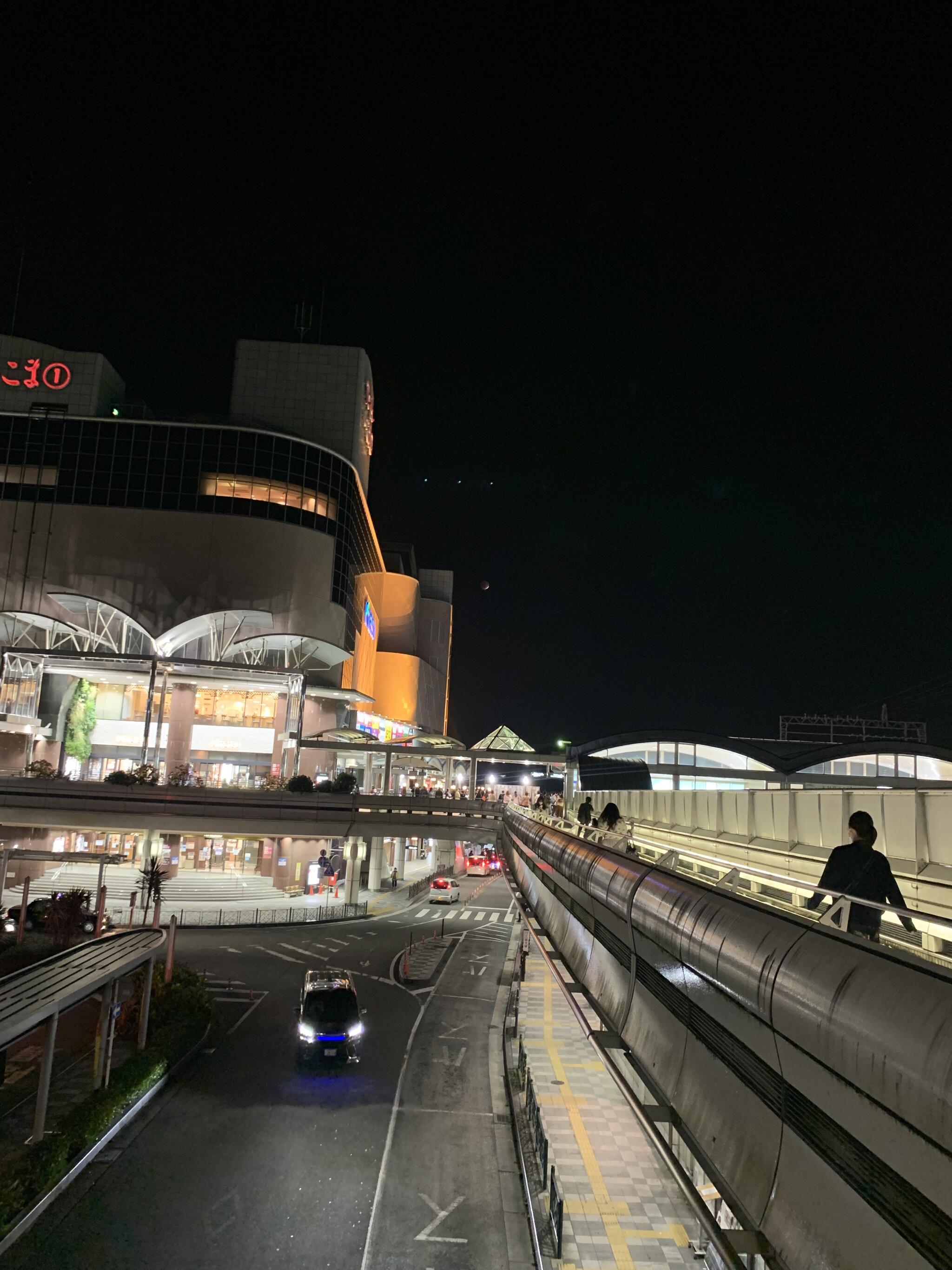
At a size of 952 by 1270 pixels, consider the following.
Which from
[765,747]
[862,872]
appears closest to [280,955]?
[862,872]

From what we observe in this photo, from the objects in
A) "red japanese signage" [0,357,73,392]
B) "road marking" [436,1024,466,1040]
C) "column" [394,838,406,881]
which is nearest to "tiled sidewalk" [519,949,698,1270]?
"road marking" [436,1024,466,1040]

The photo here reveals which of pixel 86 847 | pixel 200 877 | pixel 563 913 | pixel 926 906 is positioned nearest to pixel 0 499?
pixel 86 847

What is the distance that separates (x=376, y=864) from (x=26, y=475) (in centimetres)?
3491

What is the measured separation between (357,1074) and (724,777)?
5546 centimetres

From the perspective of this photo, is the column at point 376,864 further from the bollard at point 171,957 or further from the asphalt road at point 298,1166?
the bollard at point 171,957

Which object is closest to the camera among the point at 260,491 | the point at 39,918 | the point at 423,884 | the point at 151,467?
the point at 39,918

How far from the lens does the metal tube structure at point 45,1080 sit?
12703 mm

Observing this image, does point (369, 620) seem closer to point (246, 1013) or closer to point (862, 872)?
point (246, 1013)

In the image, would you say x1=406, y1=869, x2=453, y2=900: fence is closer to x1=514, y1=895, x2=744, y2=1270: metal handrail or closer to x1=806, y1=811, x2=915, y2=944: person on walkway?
x1=514, y1=895, x2=744, y2=1270: metal handrail

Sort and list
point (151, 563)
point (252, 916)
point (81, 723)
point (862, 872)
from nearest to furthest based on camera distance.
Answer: point (862, 872) < point (252, 916) < point (151, 563) < point (81, 723)

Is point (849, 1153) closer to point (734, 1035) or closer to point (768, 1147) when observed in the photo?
point (768, 1147)

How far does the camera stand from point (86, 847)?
49.2 meters

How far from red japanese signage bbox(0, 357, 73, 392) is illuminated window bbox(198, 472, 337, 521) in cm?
1531

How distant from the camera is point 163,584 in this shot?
48719 mm
